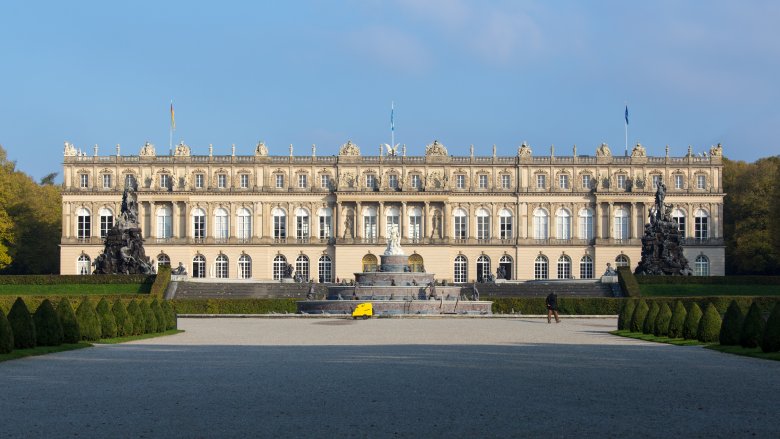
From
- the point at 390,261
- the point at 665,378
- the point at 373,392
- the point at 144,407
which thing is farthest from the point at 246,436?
the point at 390,261

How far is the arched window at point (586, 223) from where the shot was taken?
8750 cm

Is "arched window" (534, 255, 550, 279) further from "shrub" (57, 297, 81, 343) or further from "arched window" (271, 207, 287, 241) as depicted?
"shrub" (57, 297, 81, 343)

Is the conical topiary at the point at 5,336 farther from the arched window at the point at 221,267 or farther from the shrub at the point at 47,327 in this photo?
the arched window at the point at 221,267

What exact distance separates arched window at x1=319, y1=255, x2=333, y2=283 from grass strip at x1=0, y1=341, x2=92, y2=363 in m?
59.6

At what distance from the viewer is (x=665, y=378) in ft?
63.4

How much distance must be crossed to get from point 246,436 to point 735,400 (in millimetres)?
7433

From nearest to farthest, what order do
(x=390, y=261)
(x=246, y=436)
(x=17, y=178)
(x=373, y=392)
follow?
(x=246, y=436) < (x=373, y=392) < (x=390, y=261) < (x=17, y=178)

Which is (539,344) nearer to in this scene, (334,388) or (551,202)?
(334,388)

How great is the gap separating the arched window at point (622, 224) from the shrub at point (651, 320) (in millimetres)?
53355

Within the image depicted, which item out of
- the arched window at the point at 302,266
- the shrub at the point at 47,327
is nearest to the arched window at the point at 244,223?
the arched window at the point at 302,266

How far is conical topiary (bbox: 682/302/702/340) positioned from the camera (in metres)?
30.7

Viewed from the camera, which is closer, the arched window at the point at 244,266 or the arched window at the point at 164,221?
the arched window at the point at 244,266

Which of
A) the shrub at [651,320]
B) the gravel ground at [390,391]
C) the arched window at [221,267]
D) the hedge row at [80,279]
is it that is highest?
the arched window at [221,267]

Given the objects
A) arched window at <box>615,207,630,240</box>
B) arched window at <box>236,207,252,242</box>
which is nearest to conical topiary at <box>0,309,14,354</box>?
arched window at <box>236,207,252,242</box>
